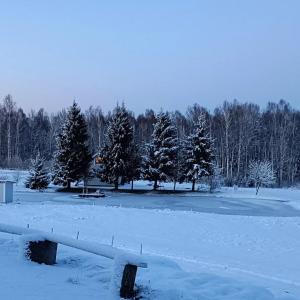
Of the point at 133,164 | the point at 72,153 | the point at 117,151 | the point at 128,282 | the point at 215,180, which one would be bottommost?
the point at 128,282

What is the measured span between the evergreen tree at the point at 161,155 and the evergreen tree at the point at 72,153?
6467 mm

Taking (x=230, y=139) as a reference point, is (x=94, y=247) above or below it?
below

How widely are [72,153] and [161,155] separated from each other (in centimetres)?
947

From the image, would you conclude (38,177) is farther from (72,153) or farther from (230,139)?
(230,139)

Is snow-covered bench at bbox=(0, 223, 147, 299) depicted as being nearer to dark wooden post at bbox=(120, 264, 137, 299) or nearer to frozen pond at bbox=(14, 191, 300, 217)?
dark wooden post at bbox=(120, 264, 137, 299)

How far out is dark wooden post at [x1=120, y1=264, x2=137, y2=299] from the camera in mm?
5836

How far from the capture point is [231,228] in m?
21.8

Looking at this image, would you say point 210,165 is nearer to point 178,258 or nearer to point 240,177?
point 240,177

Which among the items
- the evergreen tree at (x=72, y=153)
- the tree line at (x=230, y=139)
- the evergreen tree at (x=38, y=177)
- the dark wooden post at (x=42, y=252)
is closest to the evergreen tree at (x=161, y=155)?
the tree line at (x=230, y=139)

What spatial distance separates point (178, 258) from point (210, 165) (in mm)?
40873

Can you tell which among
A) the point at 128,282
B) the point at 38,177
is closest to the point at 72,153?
the point at 38,177

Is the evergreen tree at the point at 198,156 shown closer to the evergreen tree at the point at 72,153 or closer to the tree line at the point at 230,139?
the tree line at the point at 230,139

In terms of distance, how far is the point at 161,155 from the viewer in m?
52.8

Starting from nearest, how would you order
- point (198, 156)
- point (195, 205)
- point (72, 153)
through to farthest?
point (195, 205) → point (72, 153) → point (198, 156)
